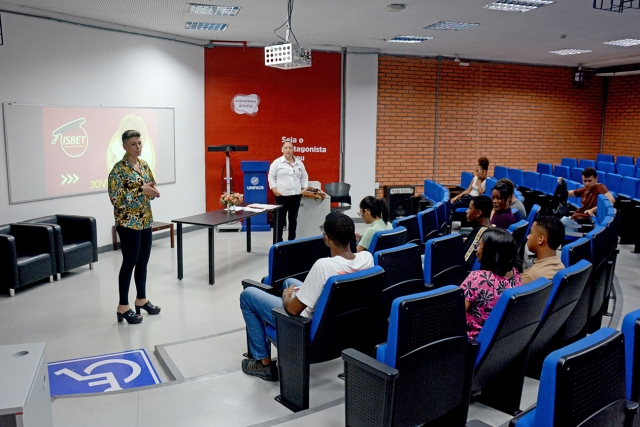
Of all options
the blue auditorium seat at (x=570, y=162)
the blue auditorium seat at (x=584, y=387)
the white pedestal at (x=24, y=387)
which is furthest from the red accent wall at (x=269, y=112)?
the blue auditorium seat at (x=584, y=387)

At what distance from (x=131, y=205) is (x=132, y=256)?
47cm

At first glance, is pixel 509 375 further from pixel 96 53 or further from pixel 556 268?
pixel 96 53

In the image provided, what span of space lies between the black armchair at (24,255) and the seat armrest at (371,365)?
4.52 metres

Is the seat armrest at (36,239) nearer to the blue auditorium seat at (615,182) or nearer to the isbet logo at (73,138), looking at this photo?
the isbet logo at (73,138)

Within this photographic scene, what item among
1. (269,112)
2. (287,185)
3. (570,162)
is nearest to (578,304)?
(287,185)

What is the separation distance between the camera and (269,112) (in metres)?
10.0

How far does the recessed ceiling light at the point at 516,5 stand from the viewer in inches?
259

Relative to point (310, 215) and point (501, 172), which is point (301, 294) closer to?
point (310, 215)

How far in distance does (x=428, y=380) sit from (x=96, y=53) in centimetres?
688

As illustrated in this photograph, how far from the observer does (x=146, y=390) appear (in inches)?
129

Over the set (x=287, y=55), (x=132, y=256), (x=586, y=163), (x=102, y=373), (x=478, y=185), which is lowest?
(x=102, y=373)

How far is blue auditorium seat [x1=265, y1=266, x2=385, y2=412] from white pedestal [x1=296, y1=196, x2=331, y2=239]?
16.4ft

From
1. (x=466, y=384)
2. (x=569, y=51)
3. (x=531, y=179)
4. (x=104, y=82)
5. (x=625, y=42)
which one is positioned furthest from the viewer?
(x=569, y=51)

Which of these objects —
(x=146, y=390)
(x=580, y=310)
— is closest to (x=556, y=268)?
(x=580, y=310)
